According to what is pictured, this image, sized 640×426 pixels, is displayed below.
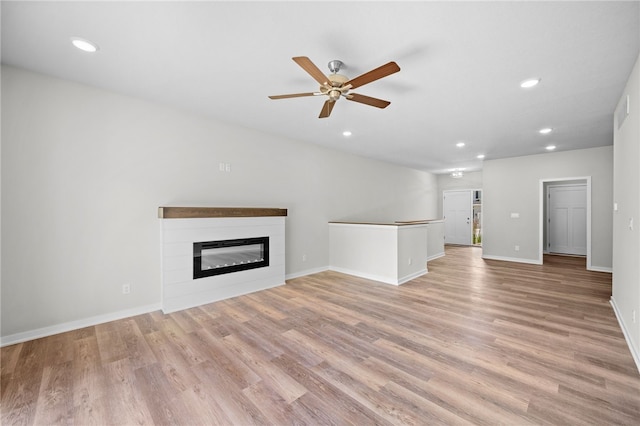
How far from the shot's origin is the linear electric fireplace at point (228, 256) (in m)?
3.67

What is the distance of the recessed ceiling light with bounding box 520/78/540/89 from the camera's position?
2752 millimetres

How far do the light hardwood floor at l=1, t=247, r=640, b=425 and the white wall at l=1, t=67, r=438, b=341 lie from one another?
0.43 m

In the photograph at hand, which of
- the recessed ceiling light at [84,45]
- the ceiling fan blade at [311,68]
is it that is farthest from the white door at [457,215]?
the recessed ceiling light at [84,45]

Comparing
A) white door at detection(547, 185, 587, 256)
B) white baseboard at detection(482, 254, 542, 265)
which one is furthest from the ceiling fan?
white door at detection(547, 185, 587, 256)

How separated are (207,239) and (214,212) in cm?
39

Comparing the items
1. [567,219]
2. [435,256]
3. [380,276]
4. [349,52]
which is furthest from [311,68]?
[567,219]

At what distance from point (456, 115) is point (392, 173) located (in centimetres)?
404

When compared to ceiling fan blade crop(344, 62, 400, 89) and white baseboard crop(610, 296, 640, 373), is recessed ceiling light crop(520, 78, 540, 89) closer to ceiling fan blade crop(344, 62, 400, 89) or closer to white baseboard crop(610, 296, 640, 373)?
ceiling fan blade crop(344, 62, 400, 89)

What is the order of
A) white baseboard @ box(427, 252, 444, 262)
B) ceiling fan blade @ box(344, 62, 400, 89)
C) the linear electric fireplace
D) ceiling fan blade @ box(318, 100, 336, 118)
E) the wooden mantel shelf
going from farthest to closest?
white baseboard @ box(427, 252, 444, 262) → the linear electric fireplace → the wooden mantel shelf → ceiling fan blade @ box(318, 100, 336, 118) → ceiling fan blade @ box(344, 62, 400, 89)

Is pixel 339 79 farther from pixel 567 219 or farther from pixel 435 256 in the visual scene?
pixel 567 219

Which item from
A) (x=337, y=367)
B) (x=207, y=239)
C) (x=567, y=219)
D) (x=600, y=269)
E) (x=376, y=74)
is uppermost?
(x=376, y=74)

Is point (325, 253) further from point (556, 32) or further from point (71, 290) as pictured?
point (556, 32)

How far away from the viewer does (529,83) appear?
2.81 m

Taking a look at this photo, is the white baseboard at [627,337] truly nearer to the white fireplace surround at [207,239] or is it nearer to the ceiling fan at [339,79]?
the ceiling fan at [339,79]
